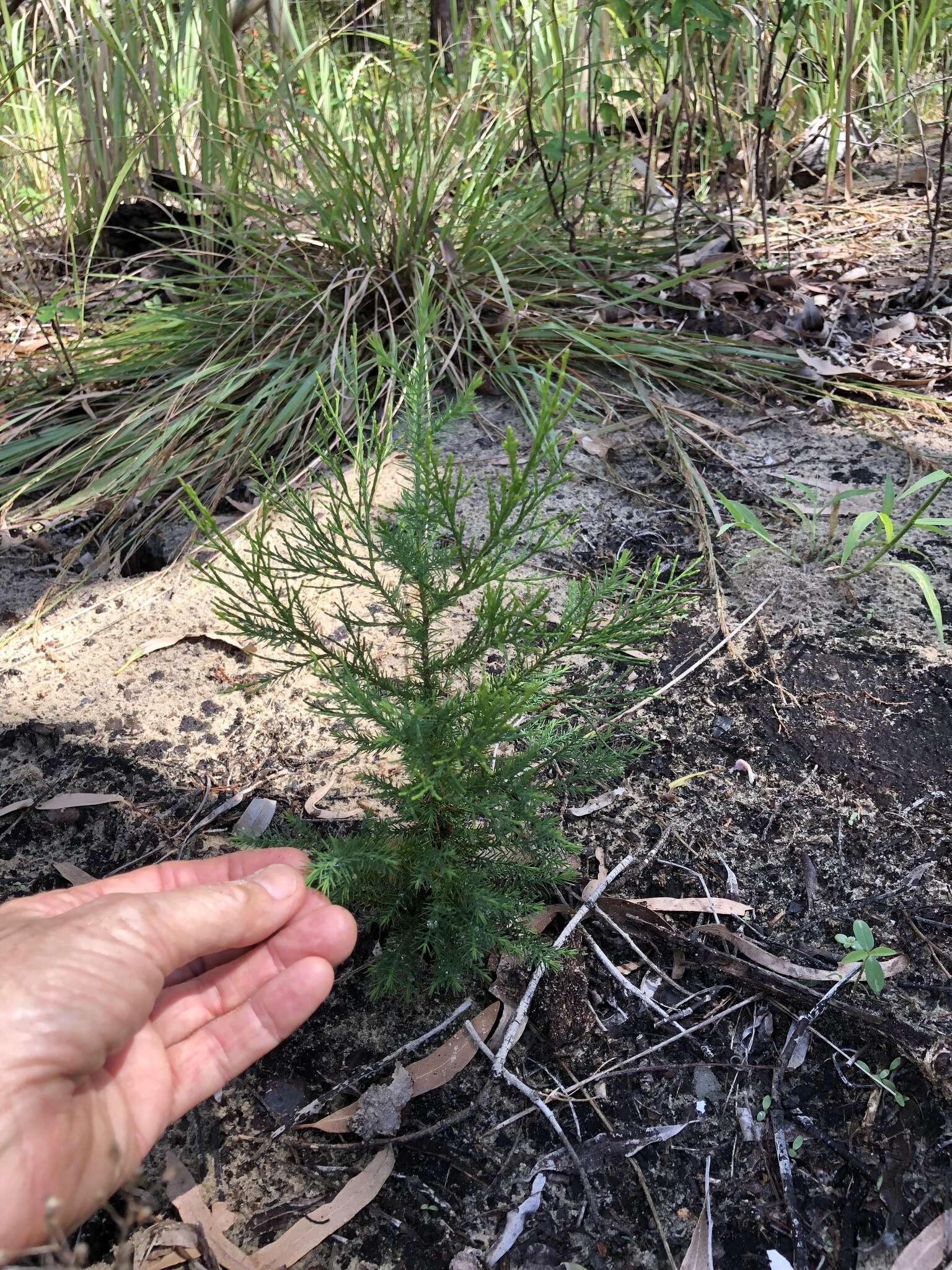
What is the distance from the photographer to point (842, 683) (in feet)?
6.92

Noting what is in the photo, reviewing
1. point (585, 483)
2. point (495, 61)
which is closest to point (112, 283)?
point (495, 61)

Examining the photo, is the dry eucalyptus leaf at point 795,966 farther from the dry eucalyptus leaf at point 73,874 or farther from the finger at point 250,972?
the dry eucalyptus leaf at point 73,874

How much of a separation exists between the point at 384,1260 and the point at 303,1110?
26cm

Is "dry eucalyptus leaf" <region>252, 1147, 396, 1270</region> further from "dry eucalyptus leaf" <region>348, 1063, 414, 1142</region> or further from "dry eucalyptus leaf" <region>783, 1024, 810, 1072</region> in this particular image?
"dry eucalyptus leaf" <region>783, 1024, 810, 1072</region>

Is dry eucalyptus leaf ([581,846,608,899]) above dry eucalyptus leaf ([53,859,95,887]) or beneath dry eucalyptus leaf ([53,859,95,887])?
beneath

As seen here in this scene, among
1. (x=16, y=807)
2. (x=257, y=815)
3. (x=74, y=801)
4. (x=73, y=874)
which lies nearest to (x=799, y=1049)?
(x=257, y=815)

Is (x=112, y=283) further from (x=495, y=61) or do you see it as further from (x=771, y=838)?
(x=771, y=838)

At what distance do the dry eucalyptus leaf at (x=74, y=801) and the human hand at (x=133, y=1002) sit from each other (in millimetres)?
485

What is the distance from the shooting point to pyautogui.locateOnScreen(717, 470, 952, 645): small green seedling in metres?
2.17

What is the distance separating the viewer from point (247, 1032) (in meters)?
1.46

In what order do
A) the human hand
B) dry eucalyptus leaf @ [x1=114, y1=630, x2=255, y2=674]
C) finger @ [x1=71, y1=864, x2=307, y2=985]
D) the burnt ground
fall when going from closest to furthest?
the human hand, finger @ [x1=71, y1=864, x2=307, y2=985], the burnt ground, dry eucalyptus leaf @ [x1=114, y1=630, x2=255, y2=674]

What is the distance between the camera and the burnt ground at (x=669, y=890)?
55.3 inches

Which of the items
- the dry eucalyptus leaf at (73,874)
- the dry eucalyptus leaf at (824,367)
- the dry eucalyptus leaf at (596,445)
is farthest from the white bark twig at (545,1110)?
the dry eucalyptus leaf at (824,367)

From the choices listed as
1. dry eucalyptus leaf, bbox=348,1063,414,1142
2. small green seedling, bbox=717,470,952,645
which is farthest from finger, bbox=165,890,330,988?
small green seedling, bbox=717,470,952,645
